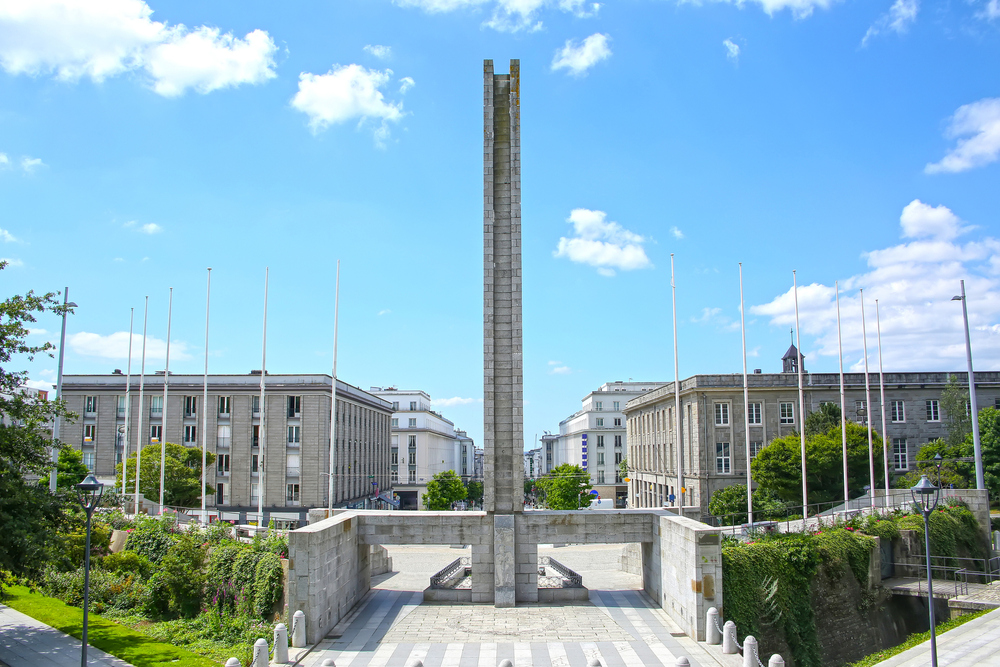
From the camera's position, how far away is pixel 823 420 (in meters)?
51.2

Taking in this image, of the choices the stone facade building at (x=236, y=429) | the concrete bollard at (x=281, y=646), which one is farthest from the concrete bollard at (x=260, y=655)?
the stone facade building at (x=236, y=429)

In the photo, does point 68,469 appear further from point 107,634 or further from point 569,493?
point 569,493

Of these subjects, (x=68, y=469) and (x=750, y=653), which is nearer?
(x=750, y=653)

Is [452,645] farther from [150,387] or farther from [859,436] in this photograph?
[150,387]

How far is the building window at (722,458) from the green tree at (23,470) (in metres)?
47.0

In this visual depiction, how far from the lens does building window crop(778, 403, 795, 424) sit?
56406 millimetres

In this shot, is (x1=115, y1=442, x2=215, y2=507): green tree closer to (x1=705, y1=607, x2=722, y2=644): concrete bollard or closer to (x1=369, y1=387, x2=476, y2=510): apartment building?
(x1=705, y1=607, x2=722, y2=644): concrete bollard

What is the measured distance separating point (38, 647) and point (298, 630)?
283 inches

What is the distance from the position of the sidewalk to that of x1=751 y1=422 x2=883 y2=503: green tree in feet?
130

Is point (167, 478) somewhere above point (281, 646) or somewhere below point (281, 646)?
above

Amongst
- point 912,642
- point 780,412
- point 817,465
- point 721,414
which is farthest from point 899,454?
point 912,642

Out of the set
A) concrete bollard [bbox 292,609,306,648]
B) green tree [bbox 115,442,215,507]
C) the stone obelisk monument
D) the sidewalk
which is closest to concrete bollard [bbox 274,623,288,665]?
concrete bollard [bbox 292,609,306,648]

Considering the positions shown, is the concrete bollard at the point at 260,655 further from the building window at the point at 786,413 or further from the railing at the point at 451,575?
the building window at the point at 786,413

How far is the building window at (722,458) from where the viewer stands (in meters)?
56.1
